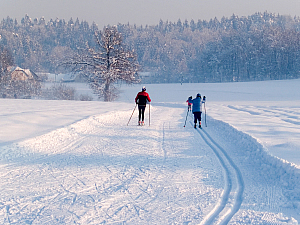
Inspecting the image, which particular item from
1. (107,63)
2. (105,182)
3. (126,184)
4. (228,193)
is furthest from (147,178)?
(107,63)

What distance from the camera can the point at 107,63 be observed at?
115ft

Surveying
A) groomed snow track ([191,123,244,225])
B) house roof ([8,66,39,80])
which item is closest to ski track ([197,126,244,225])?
groomed snow track ([191,123,244,225])

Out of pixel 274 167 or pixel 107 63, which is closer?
pixel 274 167

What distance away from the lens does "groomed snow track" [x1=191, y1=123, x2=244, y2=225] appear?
13.9ft

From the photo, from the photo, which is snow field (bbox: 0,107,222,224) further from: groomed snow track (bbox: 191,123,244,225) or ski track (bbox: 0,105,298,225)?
groomed snow track (bbox: 191,123,244,225)

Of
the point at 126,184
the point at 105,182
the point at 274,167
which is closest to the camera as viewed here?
the point at 126,184

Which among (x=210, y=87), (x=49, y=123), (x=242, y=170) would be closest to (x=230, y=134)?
(x=242, y=170)

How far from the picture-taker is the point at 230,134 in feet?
37.8

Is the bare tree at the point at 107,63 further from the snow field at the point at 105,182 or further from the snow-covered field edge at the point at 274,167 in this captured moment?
the snow-covered field edge at the point at 274,167

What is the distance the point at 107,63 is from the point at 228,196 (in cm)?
3154

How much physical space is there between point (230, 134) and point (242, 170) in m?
4.98

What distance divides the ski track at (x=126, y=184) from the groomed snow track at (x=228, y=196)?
15mm

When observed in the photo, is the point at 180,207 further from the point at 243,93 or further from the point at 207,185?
the point at 243,93

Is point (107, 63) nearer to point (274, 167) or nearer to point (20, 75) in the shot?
point (274, 167)
